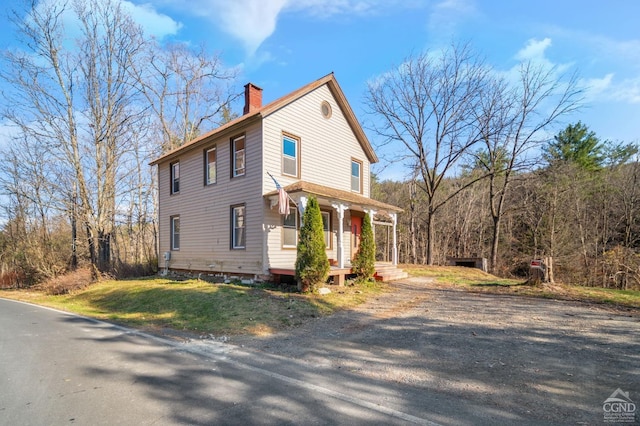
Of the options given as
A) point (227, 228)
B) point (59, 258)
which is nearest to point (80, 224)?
point (59, 258)

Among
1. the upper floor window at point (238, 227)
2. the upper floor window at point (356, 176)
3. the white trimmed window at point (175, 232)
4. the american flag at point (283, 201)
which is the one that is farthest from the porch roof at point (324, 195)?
the white trimmed window at point (175, 232)

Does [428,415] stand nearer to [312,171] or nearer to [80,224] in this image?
[312,171]

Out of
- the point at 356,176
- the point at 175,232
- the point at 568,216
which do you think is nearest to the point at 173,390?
the point at 175,232

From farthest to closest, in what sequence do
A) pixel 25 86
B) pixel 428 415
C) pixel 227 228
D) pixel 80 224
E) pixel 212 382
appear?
1. pixel 80 224
2. pixel 25 86
3. pixel 227 228
4. pixel 212 382
5. pixel 428 415

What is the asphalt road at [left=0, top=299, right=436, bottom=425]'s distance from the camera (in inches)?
131

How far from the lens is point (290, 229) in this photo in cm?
1270

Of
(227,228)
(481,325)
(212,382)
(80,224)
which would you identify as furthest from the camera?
(80,224)

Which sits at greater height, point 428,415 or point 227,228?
point 227,228

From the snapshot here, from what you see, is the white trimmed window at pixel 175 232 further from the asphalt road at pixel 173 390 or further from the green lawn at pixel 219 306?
the asphalt road at pixel 173 390

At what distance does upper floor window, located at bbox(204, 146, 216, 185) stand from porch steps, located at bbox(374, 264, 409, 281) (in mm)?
8056

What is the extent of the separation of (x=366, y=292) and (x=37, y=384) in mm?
8622

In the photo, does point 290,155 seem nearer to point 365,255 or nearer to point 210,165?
point 210,165

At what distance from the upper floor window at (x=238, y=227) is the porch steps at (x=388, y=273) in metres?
5.62

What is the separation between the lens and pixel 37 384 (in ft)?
13.9
